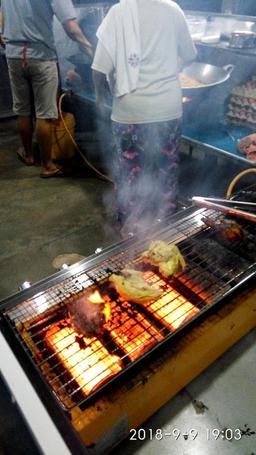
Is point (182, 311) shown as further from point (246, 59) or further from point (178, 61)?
point (246, 59)

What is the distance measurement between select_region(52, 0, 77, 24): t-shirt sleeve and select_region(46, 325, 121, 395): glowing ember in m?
4.67

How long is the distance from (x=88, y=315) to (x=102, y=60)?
2.56m

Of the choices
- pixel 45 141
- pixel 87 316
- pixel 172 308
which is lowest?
pixel 172 308

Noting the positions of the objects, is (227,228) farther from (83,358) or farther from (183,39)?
(183,39)

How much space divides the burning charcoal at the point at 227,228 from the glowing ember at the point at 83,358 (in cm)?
147

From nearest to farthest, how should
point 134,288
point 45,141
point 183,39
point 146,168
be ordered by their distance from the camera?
point 134,288
point 183,39
point 146,168
point 45,141

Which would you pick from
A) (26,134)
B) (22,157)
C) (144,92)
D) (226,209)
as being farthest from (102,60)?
(22,157)

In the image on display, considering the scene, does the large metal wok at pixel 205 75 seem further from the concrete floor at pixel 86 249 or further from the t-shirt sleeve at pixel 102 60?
the t-shirt sleeve at pixel 102 60

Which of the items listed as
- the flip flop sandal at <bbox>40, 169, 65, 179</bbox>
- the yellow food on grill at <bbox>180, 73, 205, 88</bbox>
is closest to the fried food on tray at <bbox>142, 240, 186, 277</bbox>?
the yellow food on grill at <bbox>180, 73, 205, 88</bbox>

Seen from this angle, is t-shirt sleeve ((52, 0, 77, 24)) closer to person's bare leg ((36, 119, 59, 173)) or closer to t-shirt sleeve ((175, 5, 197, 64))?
person's bare leg ((36, 119, 59, 173))

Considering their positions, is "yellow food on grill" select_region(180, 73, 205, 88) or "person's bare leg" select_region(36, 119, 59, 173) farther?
"person's bare leg" select_region(36, 119, 59, 173)

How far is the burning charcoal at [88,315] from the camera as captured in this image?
2.16 m

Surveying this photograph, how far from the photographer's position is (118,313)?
7.80 ft

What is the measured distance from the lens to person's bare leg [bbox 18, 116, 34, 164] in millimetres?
6036
